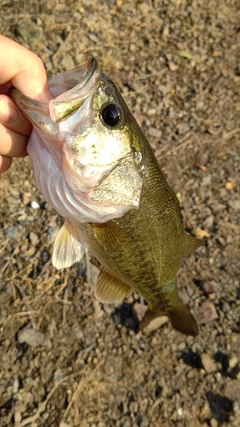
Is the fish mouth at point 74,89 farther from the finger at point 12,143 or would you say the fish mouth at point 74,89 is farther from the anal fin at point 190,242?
the anal fin at point 190,242

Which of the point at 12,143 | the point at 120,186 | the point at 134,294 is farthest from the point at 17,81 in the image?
the point at 134,294

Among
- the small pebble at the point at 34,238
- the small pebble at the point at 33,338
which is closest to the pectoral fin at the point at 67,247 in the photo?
the small pebble at the point at 33,338

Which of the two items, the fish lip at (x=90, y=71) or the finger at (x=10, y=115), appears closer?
the fish lip at (x=90, y=71)

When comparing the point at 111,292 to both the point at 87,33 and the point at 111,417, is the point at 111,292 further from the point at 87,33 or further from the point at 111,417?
the point at 87,33

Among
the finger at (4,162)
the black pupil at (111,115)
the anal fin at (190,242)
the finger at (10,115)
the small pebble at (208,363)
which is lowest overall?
the small pebble at (208,363)

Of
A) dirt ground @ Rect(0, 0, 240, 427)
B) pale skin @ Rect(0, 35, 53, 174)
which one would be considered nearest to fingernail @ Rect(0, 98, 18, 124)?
pale skin @ Rect(0, 35, 53, 174)

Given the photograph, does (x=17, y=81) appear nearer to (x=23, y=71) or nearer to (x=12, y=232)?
(x=23, y=71)

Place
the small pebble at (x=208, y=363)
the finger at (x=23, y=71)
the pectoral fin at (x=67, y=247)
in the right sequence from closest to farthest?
the finger at (x=23, y=71)
the pectoral fin at (x=67, y=247)
the small pebble at (x=208, y=363)

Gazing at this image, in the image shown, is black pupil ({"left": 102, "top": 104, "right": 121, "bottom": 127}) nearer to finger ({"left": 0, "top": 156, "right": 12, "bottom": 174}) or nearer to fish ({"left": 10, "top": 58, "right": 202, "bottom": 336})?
fish ({"left": 10, "top": 58, "right": 202, "bottom": 336})
